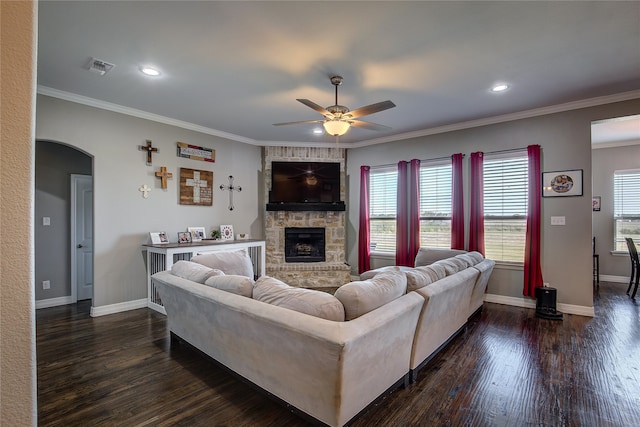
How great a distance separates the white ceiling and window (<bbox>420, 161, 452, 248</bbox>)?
1240mm

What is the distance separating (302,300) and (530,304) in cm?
412

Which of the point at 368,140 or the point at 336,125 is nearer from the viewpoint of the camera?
the point at 336,125

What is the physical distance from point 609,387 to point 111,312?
5.40 m

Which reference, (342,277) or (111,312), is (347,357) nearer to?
(111,312)

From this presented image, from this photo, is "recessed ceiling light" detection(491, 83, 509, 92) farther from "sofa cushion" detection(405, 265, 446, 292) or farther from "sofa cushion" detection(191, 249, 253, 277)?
"sofa cushion" detection(191, 249, 253, 277)

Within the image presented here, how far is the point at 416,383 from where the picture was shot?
2414 mm

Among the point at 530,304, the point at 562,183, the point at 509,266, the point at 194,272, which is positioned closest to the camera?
the point at 194,272

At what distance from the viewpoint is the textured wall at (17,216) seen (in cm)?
63

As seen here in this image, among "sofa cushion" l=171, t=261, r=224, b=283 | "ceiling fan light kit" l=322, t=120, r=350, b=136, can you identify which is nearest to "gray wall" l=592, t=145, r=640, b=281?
"ceiling fan light kit" l=322, t=120, r=350, b=136

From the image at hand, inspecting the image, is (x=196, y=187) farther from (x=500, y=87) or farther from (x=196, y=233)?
(x=500, y=87)

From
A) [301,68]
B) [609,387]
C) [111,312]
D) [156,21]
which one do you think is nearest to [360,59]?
[301,68]

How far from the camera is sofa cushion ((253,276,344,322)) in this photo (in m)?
1.84

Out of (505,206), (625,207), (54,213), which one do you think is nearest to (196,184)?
(54,213)

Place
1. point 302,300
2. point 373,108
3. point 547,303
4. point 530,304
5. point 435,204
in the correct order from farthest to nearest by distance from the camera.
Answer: point 435,204
point 530,304
point 547,303
point 373,108
point 302,300
